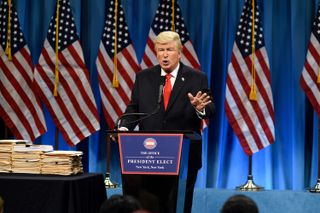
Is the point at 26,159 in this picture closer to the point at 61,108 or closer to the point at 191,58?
the point at 61,108

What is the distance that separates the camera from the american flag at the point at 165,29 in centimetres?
838

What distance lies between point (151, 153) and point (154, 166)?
0.30 feet

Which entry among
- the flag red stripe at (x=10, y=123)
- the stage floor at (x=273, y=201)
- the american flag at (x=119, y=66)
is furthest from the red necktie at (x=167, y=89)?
the flag red stripe at (x=10, y=123)

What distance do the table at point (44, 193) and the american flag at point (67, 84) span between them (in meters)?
3.66

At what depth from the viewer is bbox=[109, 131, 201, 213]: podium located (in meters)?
4.68

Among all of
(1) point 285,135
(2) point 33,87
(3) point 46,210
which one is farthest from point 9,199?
(1) point 285,135

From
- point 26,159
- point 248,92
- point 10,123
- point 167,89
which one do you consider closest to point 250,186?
point 248,92

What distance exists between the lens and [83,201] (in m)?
4.87

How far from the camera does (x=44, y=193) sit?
15.5 feet

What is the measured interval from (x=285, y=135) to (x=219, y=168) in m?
0.92

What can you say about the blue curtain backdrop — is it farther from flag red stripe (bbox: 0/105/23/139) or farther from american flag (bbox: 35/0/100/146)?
flag red stripe (bbox: 0/105/23/139)

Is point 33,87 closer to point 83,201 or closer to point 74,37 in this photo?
point 74,37

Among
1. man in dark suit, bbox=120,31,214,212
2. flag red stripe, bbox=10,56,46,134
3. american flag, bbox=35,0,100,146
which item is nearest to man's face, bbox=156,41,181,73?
man in dark suit, bbox=120,31,214,212

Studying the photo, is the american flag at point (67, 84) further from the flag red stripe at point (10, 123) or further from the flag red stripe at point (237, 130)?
the flag red stripe at point (237, 130)
